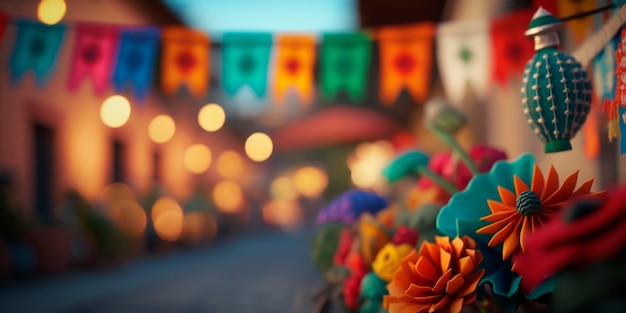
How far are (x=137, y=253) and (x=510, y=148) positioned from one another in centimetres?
764

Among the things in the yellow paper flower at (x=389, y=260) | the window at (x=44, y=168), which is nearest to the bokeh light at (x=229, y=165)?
the window at (x=44, y=168)

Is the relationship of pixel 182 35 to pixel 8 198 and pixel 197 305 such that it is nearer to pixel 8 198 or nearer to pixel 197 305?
pixel 197 305

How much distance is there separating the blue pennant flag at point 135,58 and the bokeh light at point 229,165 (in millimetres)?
17632

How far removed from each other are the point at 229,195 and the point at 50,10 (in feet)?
53.5

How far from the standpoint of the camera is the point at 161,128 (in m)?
14.7

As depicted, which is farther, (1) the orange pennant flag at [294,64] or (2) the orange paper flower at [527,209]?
(1) the orange pennant flag at [294,64]

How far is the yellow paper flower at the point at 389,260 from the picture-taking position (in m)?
2.28

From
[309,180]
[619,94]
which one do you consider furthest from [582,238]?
[309,180]

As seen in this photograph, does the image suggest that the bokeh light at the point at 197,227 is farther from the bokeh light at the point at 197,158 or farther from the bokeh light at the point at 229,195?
the bokeh light at the point at 229,195

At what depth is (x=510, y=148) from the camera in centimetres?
559

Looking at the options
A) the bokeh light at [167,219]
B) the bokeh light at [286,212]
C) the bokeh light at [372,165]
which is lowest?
the bokeh light at [286,212]

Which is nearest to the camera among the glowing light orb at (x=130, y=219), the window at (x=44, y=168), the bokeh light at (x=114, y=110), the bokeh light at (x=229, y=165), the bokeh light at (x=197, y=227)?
the window at (x=44, y=168)

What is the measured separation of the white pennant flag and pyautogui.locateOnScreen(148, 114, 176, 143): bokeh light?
409 inches

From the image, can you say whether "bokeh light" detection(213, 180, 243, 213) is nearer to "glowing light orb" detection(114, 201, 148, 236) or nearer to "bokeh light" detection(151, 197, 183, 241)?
"bokeh light" detection(151, 197, 183, 241)
